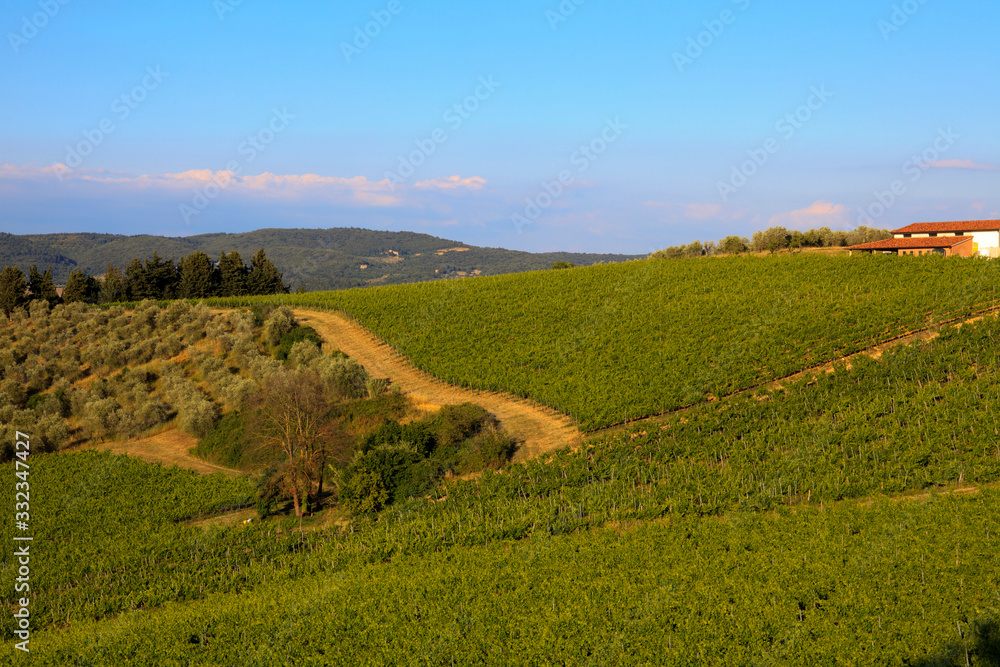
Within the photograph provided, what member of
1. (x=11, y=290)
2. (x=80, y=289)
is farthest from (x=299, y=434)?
(x=80, y=289)

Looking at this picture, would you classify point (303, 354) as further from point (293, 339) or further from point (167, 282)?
point (167, 282)

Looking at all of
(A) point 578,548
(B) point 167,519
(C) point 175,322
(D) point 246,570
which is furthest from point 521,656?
(C) point 175,322

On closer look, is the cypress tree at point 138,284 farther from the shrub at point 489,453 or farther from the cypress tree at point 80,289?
the shrub at point 489,453

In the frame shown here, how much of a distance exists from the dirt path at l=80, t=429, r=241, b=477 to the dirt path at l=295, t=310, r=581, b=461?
1435 centimetres

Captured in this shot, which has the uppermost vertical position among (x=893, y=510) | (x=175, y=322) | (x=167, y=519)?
(x=175, y=322)

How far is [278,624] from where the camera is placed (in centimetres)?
2050

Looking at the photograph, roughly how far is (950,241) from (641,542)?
221ft

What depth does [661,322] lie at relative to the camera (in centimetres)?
5194

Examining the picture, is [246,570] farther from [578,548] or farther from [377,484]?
[578,548]

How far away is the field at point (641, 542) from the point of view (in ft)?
60.7

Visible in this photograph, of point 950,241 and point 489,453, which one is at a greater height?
point 950,241

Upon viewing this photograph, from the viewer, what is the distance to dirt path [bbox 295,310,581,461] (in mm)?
38031

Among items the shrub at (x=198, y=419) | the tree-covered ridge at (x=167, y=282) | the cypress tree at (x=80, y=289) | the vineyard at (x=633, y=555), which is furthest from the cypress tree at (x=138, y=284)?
the vineyard at (x=633, y=555)

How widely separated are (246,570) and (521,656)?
1358 centimetres
